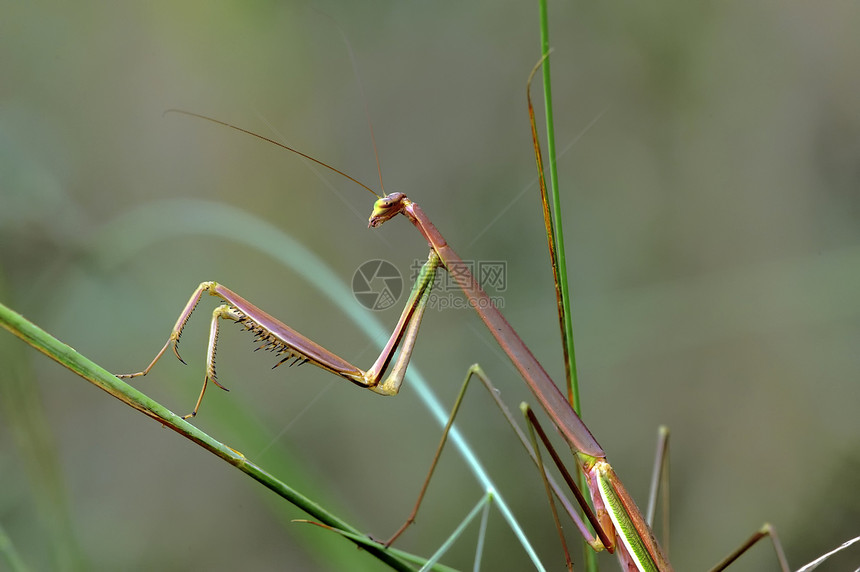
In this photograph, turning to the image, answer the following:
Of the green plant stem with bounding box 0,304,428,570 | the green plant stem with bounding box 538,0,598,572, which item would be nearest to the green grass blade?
the green plant stem with bounding box 538,0,598,572

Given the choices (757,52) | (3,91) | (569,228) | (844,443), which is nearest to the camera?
(3,91)

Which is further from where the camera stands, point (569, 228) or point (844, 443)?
point (569, 228)

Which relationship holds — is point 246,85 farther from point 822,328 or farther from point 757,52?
point 822,328

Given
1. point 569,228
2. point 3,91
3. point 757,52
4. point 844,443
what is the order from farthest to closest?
point 569,228 < point 757,52 < point 844,443 < point 3,91

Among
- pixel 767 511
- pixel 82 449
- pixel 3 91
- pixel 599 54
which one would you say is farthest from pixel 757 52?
pixel 82 449

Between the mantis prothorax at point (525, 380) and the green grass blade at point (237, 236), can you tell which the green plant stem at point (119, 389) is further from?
the green grass blade at point (237, 236)

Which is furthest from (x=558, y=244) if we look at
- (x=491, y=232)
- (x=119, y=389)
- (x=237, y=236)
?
(x=491, y=232)

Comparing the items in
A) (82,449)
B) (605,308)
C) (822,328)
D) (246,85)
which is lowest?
(822,328)
